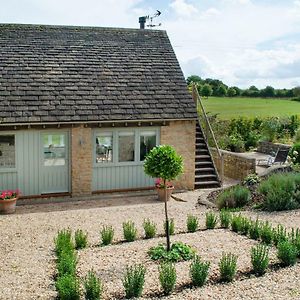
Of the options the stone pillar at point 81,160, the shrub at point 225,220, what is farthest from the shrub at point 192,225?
the stone pillar at point 81,160

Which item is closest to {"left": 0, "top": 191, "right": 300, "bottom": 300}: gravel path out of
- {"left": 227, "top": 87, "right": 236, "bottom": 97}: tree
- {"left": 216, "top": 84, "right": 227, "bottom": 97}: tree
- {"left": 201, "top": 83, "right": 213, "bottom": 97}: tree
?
{"left": 201, "top": 83, "right": 213, "bottom": 97}: tree

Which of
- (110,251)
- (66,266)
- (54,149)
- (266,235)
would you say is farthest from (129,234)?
(54,149)

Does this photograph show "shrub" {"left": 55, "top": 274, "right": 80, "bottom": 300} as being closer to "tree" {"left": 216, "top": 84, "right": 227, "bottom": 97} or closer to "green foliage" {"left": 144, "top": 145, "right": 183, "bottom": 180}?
"green foliage" {"left": 144, "top": 145, "right": 183, "bottom": 180}

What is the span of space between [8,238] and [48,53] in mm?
9034

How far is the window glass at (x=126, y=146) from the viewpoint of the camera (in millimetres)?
17906

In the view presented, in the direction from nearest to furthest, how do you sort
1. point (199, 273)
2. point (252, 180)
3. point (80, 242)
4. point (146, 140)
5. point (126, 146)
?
point (199, 273) → point (80, 242) → point (252, 180) → point (126, 146) → point (146, 140)

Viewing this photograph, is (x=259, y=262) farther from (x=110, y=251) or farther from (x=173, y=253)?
(x=110, y=251)

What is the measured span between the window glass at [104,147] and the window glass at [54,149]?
48.2 inches

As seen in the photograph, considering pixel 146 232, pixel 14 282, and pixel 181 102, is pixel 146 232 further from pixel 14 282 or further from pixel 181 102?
pixel 181 102

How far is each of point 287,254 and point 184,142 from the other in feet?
32.1

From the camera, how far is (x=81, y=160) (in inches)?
678

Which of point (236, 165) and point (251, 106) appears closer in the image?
point (236, 165)

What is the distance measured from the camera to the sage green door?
16969 millimetres

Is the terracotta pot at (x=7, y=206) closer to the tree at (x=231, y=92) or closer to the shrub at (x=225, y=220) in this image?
the shrub at (x=225, y=220)
